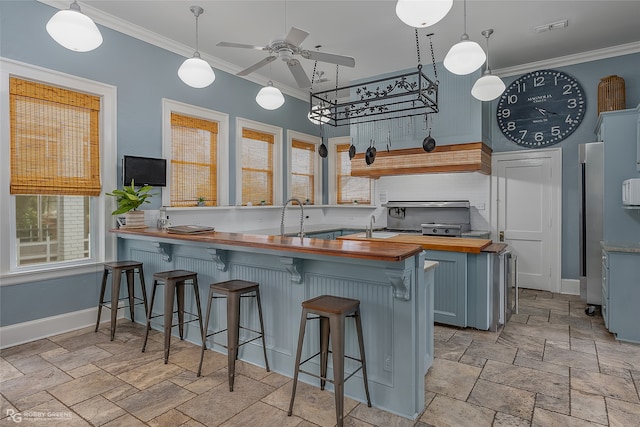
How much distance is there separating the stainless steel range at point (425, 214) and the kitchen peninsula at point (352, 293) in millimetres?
2826

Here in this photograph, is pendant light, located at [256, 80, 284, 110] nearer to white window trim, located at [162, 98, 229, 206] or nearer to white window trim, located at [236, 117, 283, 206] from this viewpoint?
white window trim, located at [162, 98, 229, 206]

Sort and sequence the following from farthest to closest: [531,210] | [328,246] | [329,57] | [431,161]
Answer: [531,210]
[431,161]
[329,57]
[328,246]

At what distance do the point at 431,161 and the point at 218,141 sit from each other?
296 cm

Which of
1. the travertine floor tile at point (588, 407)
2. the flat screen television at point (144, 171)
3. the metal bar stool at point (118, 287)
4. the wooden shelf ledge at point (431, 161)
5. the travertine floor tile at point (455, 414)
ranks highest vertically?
the wooden shelf ledge at point (431, 161)

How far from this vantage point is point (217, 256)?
3043mm

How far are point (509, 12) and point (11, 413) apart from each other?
5.28 metres

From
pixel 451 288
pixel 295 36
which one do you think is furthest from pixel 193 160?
pixel 451 288

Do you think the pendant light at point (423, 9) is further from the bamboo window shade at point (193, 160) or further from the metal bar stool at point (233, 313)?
the bamboo window shade at point (193, 160)

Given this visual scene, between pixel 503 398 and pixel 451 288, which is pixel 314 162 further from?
pixel 503 398

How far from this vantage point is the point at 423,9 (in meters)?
1.82

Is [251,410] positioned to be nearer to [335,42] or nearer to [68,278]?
[68,278]

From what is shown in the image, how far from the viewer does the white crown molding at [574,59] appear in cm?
464

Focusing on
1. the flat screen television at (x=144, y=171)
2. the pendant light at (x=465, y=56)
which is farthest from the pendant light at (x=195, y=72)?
the pendant light at (x=465, y=56)

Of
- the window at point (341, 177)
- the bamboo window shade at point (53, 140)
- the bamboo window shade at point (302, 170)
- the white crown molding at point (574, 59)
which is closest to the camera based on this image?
the bamboo window shade at point (53, 140)
